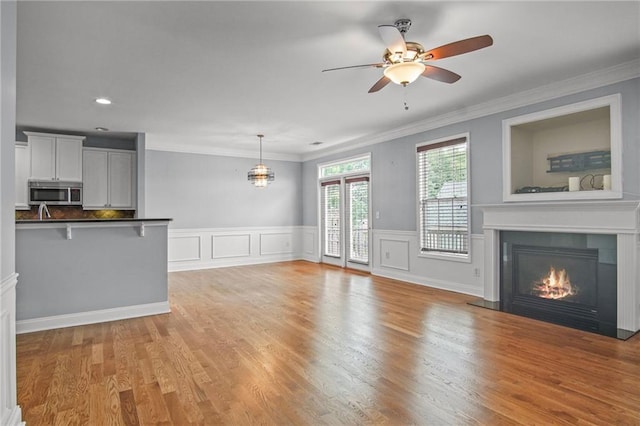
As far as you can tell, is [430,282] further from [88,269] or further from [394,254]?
[88,269]

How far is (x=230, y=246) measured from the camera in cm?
833

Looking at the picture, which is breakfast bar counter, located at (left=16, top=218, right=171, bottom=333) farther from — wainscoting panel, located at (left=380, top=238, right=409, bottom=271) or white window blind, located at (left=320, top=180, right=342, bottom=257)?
white window blind, located at (left=320, top=180, right=342, bottom=257)

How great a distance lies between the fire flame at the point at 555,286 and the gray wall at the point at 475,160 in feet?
3.45

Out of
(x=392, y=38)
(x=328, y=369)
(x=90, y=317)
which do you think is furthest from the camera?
(x=90, y=317)

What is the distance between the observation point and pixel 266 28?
2.93 m

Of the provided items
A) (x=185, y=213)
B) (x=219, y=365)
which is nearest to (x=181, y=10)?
(x=219, y=365)

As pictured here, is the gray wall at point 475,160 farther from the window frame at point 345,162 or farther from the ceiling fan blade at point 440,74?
the ceiling fan blade at point 440,74

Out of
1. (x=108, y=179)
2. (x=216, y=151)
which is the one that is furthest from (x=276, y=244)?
(x=108, y=179)

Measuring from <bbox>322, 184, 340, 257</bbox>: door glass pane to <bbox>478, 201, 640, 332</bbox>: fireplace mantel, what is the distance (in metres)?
3.97

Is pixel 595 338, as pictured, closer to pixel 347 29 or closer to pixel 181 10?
pixel 347 29

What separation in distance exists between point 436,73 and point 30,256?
4.54 metres

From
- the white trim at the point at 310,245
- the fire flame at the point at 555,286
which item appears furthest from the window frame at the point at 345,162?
the fire flame at the point at 555,286

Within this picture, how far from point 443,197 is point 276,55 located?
11.6 ft

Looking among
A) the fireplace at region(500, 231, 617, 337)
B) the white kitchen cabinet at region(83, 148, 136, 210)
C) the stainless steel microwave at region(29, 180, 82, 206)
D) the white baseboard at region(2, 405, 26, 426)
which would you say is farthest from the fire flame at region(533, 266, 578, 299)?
the stainless steel microwave at region(29, 180, 82, 206)
